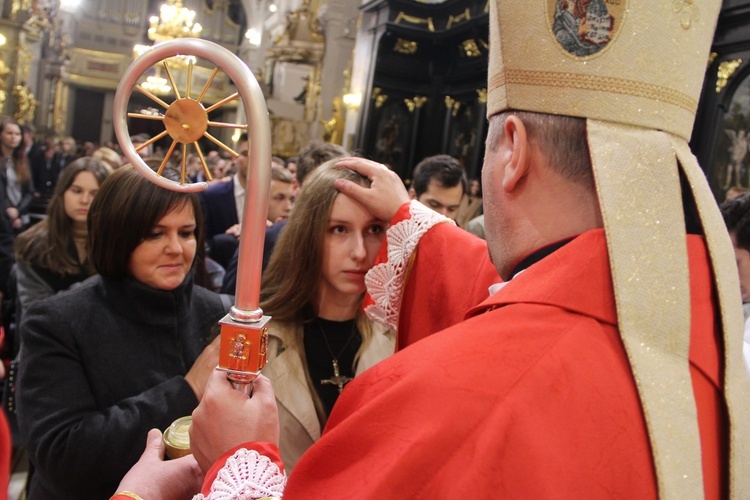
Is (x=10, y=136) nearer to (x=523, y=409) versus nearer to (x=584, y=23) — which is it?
(x=584, y=23)

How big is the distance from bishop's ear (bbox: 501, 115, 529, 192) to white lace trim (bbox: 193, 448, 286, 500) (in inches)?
23.9

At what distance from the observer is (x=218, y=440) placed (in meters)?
1.10

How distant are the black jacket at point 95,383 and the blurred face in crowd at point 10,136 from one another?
4710 mm

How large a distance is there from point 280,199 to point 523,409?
354cm

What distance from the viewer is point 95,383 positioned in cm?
174

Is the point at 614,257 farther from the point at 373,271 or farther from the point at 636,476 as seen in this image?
the point at 373,271

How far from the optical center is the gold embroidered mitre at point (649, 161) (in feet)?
2.94

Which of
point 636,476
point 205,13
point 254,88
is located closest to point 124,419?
point 254,88

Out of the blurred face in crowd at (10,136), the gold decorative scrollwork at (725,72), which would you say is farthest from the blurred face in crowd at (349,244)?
the gold decorative scrollwork at (725,72)

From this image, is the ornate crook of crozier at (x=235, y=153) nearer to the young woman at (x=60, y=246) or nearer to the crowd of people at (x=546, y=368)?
the crowd of people at (x=546, y=368)

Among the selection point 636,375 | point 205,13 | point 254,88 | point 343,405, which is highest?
point 205,13

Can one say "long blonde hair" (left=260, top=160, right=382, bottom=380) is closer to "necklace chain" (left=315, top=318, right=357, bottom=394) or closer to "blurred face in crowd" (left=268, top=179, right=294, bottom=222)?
"necklace chain" (left=315, top=318, right=357, bottom=394)

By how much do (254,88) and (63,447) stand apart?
44.1 inches

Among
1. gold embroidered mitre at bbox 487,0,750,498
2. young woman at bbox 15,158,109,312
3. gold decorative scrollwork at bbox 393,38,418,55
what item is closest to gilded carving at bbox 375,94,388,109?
gold decorative scrollwork at bbox 393,38,418,55
